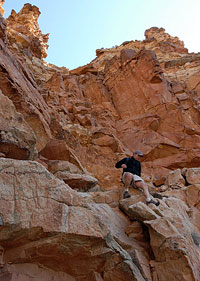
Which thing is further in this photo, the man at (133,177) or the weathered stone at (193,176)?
the weathered stone at (193,176)

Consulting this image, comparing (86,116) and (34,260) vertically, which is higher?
(86,116)

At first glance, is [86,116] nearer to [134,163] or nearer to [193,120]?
[193,120]

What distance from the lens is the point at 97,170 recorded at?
1198 cm

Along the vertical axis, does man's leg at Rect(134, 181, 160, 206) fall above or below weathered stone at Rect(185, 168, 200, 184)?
below

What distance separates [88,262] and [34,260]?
860mm

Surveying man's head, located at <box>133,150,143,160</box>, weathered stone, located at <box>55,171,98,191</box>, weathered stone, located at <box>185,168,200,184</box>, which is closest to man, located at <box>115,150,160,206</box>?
man's head, located at <box>133,150,143,160</box>

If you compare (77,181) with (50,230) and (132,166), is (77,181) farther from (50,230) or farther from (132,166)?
(50,230)

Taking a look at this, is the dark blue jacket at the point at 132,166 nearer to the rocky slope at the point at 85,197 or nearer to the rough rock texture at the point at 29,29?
A: the rocky slope at the point at 85,197

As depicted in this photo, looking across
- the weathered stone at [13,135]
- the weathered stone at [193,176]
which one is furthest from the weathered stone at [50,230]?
the weathered stone at [193,176]

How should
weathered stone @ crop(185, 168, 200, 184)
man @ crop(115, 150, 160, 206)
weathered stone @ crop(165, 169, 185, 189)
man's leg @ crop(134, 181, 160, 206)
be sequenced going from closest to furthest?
man's leg @ crop(134, 181, 160, 206), man @ crop(115, 150, 160, 206), weathered stone @ crop(185, 168, 200, 184), weathered stone @ crop(165, 169, 185, 189)

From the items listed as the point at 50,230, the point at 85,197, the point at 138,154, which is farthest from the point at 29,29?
the point at 50,230

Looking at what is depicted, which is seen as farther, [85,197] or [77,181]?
[77,181]

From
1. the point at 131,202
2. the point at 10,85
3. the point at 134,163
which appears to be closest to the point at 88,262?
the point at 131,202

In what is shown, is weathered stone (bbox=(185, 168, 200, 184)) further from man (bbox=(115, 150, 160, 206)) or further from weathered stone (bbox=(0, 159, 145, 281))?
weathered stone (bbox=(0, 159, 145, 281))
